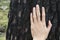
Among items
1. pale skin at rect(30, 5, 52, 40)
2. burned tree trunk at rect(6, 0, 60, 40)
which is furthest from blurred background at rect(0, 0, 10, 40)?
pale skin at rect(30, 5, 52, 40)

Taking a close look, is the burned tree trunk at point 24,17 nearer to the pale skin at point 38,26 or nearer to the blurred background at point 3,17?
the pale skin at point 38,26

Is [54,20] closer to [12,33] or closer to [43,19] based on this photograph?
[43,19]

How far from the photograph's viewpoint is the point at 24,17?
2252 millimetres

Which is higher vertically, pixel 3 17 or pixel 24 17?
pixel 3 17

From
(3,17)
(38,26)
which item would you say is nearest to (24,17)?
(38,26)

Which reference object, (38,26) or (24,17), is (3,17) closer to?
(24,17)

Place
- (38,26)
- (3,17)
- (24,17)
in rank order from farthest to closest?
(3,17)
(24,17)
(38,26)

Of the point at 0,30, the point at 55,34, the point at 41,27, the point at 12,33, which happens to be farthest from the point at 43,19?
the point at 0,30

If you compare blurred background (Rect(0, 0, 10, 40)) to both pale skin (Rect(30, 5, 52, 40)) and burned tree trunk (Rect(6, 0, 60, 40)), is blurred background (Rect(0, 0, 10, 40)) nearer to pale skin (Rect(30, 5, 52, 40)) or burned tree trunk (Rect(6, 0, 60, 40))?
burned tree trunk (Rect(6, 0, 60, 40))

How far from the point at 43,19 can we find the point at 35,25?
0.09m

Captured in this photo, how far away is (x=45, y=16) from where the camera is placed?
7.18 feet

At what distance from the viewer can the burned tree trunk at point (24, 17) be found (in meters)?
2.20

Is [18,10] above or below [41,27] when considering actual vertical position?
above

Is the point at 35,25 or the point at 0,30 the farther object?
the point at 0,30
